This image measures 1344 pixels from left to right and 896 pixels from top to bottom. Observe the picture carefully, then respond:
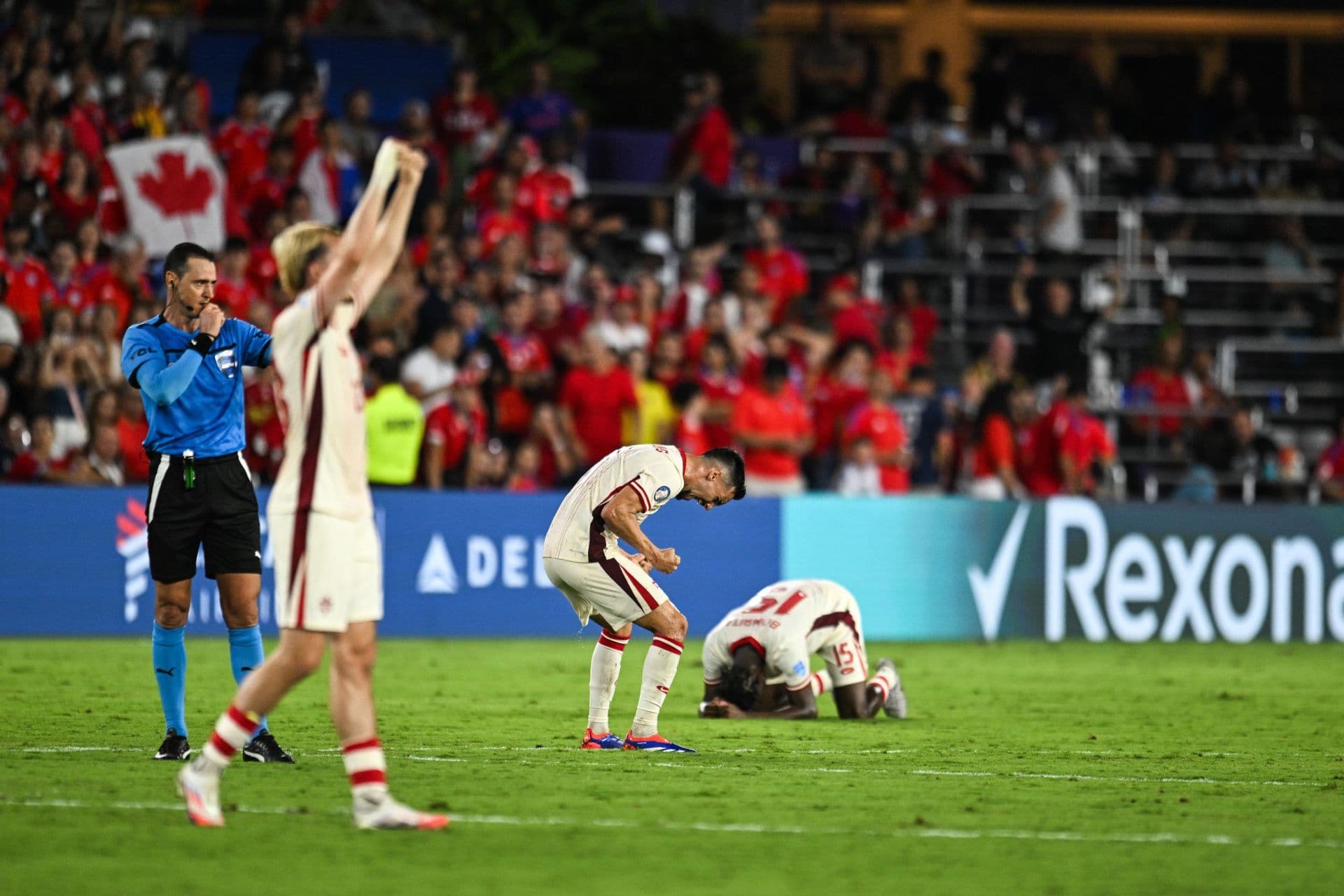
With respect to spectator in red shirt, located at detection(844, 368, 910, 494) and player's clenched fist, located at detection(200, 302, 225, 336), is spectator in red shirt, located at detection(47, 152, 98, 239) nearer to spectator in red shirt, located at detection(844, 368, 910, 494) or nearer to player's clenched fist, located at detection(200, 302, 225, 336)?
spectator in red shirt, located at detection(844, 368, 910, 494)

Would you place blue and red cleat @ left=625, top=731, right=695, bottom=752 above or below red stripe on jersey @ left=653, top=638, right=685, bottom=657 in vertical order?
below

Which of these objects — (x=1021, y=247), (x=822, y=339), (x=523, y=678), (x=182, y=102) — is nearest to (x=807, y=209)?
(x=1021, y=247)

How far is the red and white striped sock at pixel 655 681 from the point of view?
10758mm

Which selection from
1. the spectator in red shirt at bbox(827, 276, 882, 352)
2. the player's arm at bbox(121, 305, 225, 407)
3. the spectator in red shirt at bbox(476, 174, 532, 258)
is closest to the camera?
the player's arm at bbox(121, 305, 225, 407)

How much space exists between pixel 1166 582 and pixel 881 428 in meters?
3.16

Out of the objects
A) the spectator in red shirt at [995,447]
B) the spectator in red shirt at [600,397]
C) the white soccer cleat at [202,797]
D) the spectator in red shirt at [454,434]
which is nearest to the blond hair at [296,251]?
the white soccer cleat at [202,797]

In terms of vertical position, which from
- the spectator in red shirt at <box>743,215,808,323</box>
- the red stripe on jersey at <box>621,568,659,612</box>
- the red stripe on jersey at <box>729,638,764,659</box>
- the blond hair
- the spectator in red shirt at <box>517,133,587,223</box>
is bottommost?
the red stripe on jersey at <box>729,638,764,659</box>

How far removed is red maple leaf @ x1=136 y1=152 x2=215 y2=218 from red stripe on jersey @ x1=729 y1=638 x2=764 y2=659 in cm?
942

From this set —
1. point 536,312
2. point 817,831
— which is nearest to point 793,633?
point 817,831

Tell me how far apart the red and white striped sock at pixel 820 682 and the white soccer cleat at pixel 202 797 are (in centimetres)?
586

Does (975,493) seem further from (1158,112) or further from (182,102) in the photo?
(1158,112)

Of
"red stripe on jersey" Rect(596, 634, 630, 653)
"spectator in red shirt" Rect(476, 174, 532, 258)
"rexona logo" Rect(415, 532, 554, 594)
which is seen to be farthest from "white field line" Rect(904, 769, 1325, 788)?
"spectator in red shirt" Rect(476, 174, 532, 258)

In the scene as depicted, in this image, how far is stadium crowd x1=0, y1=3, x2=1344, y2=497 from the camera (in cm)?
1836

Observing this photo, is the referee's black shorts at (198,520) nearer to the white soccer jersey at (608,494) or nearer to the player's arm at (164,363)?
the player's arm at (164,363)
